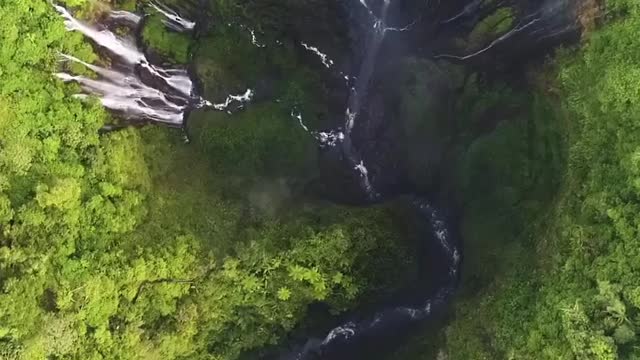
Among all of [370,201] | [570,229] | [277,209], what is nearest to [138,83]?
[277,209]

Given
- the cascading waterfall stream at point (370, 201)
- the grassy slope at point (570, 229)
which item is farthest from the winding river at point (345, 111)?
the grassy slope at point (570, 229)

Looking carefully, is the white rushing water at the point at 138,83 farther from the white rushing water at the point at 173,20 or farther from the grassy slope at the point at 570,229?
the grassy slope at the point at 570,229

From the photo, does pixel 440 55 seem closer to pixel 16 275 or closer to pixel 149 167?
pixel 149 167

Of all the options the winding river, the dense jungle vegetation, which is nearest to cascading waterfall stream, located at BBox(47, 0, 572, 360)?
the winding river

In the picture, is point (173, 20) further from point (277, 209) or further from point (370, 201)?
point (370, 201)

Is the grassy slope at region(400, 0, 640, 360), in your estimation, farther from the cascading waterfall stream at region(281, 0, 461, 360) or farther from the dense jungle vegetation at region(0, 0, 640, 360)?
the cascading waterfall stream at region(281, 0, 461, 360)
